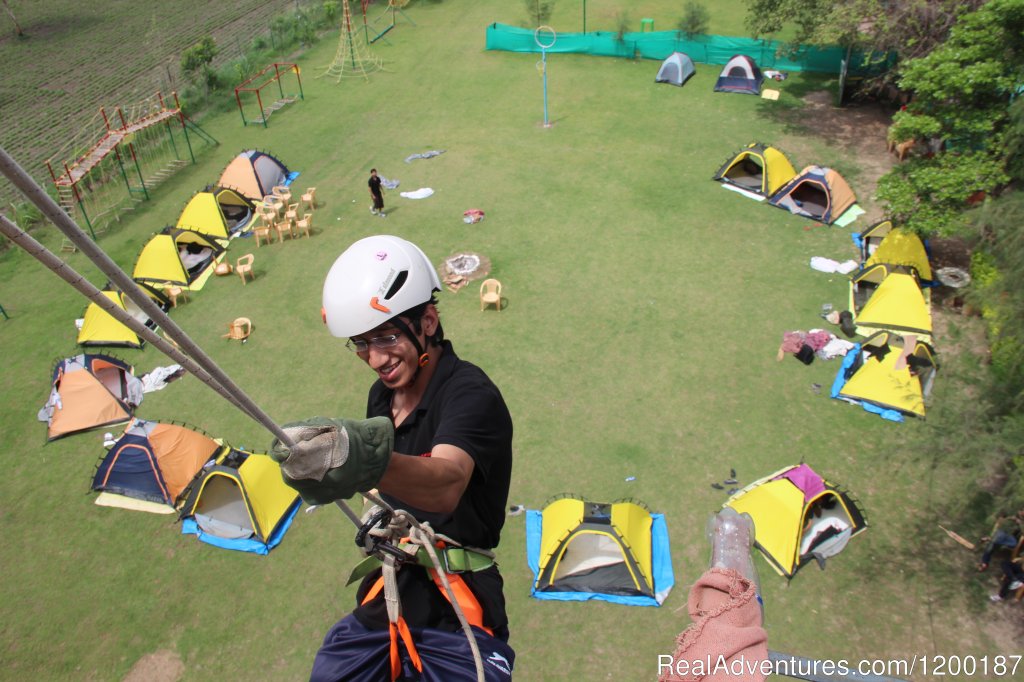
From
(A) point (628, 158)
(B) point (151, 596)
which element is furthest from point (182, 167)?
(B) point (151, 596)

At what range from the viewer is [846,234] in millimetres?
16734

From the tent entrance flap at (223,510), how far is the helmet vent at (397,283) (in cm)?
841

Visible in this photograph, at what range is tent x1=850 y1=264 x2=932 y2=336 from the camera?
13445mm

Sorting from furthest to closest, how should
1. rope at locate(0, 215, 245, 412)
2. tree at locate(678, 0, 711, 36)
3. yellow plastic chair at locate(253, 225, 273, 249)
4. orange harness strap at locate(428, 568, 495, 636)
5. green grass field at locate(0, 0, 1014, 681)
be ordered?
tree at locate(678, 0, 711, 36)
yellow plastic chair at locate(253, 225, 273, 249)
green grass field at locate(0, 0, 1014, 681)
orange harness strap at locate(428, 568, 495, 636)
rope at locate(0, 215, 245, 412)

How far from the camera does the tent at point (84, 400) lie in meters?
13.1

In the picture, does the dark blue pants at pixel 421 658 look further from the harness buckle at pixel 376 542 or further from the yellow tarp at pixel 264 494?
the yellow tarp at pixel 264 494

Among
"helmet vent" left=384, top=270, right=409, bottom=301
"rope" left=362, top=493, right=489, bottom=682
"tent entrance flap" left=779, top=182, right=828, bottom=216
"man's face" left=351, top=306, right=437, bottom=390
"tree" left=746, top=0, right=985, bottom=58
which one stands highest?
"helmet vent" left=384, top=270, right=409, bottom=301

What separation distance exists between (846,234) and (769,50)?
11.4 metres

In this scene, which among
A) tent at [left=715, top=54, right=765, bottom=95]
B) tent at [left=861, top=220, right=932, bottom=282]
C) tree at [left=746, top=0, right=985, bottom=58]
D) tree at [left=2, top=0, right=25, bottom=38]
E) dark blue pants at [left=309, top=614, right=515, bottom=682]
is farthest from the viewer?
tree at [left=2, top=0, right=25, bottom=38]

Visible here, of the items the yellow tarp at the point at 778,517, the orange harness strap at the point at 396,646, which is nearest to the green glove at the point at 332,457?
the orange harness strap at the point at 396,646

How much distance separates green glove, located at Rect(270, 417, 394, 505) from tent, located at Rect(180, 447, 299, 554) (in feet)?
29.8

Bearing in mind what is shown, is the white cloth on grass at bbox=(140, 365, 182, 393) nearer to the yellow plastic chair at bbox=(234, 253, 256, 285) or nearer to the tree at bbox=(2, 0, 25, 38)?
the yellow plastic chair at bbox=(234, 253, 256, 285)

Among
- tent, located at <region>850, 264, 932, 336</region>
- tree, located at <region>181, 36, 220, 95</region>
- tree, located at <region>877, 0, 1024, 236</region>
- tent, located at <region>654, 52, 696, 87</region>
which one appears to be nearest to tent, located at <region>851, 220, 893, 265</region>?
tree, located at <region>877, 0, 1024, 236</region>

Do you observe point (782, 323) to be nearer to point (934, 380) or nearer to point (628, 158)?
point (934, 380)
